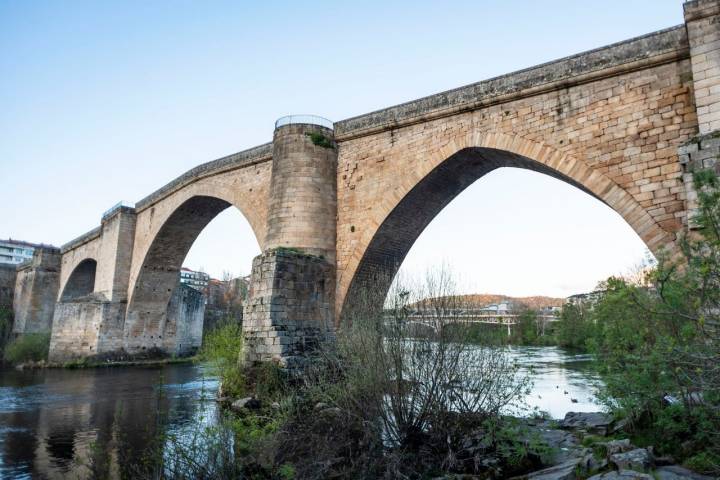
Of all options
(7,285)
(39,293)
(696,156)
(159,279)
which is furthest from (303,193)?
(7,285)

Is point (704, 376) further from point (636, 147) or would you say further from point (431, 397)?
point (636, 147)

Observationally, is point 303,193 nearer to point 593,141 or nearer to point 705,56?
point 593,141

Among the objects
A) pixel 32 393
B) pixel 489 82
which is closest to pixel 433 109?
pixel 489 82

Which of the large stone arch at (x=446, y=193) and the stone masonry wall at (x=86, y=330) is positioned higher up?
the large stone arch at (x=446, y=193)

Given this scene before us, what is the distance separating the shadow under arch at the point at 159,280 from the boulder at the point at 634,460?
17139 millimetres

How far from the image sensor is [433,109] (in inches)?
413

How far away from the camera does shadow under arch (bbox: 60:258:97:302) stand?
28.4 metres

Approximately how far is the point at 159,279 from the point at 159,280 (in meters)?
0.05

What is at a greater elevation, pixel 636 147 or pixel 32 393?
pixel 636 147

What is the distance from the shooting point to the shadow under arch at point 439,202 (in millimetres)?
8008

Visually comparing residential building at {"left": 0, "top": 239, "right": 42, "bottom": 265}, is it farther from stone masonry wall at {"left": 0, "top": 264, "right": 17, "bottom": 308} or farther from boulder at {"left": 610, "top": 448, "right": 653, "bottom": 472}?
boulder at {"left": 610, "top": 448, "right": 653, "bottom": 472}

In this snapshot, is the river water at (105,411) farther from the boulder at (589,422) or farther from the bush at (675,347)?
the bush at (675,347)

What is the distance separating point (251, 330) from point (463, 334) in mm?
5744

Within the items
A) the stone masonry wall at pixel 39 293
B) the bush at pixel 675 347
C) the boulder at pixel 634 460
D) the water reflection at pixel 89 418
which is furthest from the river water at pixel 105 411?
the stone masonry wall at pixel 39 293
